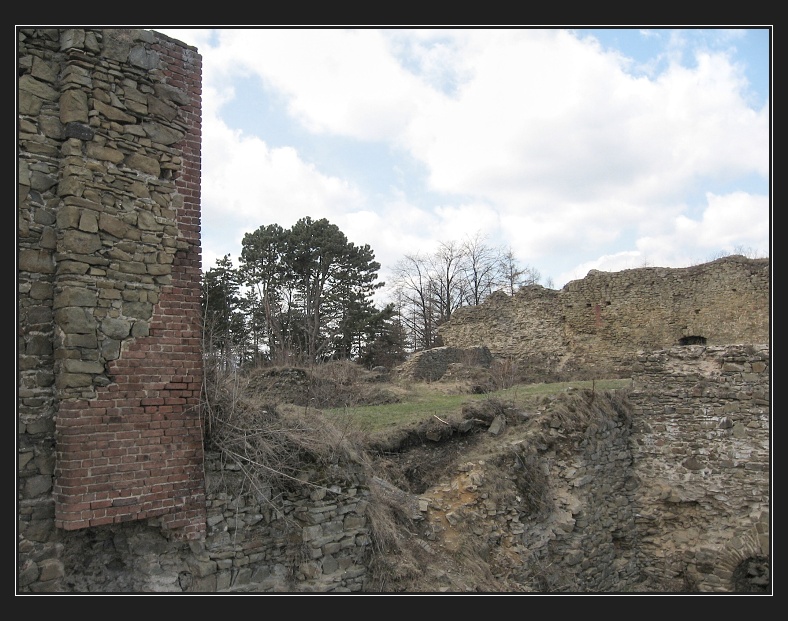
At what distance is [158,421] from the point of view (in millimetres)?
5992

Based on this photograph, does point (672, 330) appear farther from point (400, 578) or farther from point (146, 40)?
point (146, 40)

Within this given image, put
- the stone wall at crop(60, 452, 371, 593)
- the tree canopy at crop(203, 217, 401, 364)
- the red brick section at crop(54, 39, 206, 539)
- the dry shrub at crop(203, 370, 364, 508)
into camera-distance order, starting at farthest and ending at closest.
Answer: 1. the tree canopy at crop(203, 217, 401, 364)
2. the dry shrub at crop(203, 370, 364, 508)
3. the stone wall at crop(60, 452, 371, 593)
4. the red brick section at crop(54, 39, 206, 539)

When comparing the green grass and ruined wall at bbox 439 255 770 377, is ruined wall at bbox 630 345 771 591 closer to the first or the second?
the green grass

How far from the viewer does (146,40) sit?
6.26 m

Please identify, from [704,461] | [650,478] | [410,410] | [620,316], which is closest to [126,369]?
[410,410]

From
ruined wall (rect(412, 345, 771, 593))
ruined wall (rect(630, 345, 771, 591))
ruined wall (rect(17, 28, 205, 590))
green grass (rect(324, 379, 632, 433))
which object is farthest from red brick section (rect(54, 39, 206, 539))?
ruined wall (rect(630, 345, 771, 591))

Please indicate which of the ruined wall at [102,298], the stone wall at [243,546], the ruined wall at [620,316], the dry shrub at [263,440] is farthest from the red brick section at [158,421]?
the ruined wall at [620,316]

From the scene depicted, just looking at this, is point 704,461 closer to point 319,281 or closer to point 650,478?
point 650,478

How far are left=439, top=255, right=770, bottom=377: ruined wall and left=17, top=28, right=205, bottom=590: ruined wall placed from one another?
53.5 ft

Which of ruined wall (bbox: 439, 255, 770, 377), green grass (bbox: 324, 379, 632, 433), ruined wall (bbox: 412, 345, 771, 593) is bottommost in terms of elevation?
ruined wall (bbox: 412, 345, 771, 593)

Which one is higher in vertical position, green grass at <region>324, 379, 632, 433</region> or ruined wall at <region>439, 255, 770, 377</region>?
ruined wall at <region>439, 255, 770, 377</region>

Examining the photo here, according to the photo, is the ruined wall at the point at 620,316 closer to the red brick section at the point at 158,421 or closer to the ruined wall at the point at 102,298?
the red brick section at the point at 158,421

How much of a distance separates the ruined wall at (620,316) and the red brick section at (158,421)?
16.2 metres

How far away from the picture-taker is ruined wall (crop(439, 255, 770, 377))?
66.8 feet
